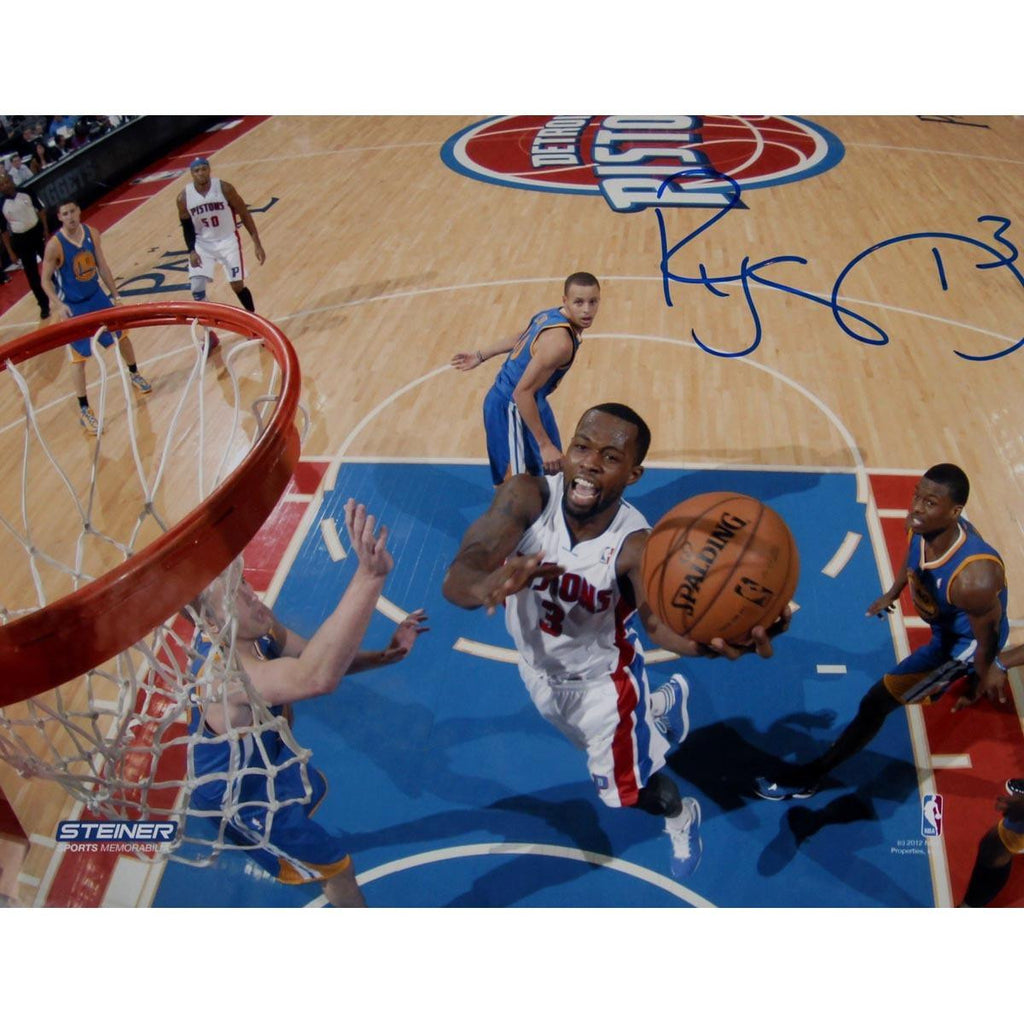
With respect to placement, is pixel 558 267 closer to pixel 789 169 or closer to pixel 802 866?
pixel 789 169

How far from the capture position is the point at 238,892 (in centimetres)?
358

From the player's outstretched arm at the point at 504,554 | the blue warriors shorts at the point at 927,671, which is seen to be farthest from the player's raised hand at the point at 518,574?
the blue warriors shorts at the point at 927,671

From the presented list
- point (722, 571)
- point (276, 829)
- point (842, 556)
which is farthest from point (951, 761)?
point (276, 829)

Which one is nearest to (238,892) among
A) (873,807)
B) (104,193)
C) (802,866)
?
(802,866)

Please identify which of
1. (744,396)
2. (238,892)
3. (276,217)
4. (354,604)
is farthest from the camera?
(276,217)

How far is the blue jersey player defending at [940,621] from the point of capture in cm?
354

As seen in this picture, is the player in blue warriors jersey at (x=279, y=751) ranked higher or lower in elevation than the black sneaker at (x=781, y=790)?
higher

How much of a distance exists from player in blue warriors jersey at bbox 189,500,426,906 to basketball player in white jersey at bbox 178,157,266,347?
12.2 feet

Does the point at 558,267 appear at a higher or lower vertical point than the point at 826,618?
higher

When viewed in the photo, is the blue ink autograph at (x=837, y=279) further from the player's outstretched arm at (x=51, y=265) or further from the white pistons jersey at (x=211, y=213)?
the player's outstretched arm at (x=51, y=265)

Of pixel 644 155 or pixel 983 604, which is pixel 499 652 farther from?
pixel 644 155

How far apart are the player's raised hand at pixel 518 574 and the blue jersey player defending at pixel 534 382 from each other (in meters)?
1.05

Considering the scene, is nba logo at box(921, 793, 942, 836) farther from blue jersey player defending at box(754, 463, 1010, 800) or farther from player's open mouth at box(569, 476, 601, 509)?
player's open mouth at box(569, 476, 601, 509)

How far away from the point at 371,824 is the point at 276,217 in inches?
235
